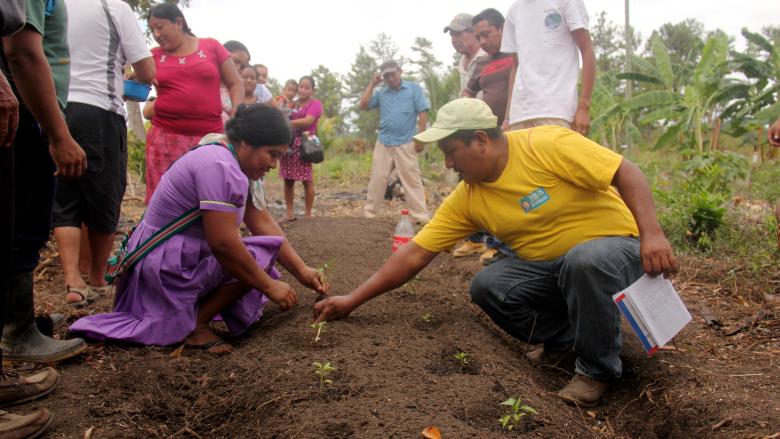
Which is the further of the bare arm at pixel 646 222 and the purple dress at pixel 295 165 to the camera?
the purple dress at pixel 295 165

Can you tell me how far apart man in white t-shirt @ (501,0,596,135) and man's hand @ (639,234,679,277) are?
1.88m

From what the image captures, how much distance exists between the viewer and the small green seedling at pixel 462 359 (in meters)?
2.52

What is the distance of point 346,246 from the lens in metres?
5.45

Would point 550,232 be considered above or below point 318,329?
above

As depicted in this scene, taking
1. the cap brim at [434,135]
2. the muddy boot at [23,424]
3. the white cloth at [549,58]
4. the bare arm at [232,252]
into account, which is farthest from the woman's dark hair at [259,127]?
the white cloth at [549,58]

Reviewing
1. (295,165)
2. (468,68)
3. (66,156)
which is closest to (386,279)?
(66,156)

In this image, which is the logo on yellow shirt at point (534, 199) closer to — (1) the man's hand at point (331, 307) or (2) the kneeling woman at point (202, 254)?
(1) the man's hand at point (331, 307)

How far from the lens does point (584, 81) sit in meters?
4.20

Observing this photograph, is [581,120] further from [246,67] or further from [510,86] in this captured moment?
[246,67]

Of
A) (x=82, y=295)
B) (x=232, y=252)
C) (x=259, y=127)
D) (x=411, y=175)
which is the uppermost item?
(x=259, y=127)

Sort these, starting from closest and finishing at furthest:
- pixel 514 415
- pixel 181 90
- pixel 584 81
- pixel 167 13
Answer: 1. pixel 514 415
2. pixel 584 81
3. pixel 167 13
4. pixel 181 90

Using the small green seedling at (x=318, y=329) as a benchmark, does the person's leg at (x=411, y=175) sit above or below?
below

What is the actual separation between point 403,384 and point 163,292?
3.97 ft

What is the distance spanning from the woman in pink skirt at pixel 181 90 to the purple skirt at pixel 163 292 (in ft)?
5.97
